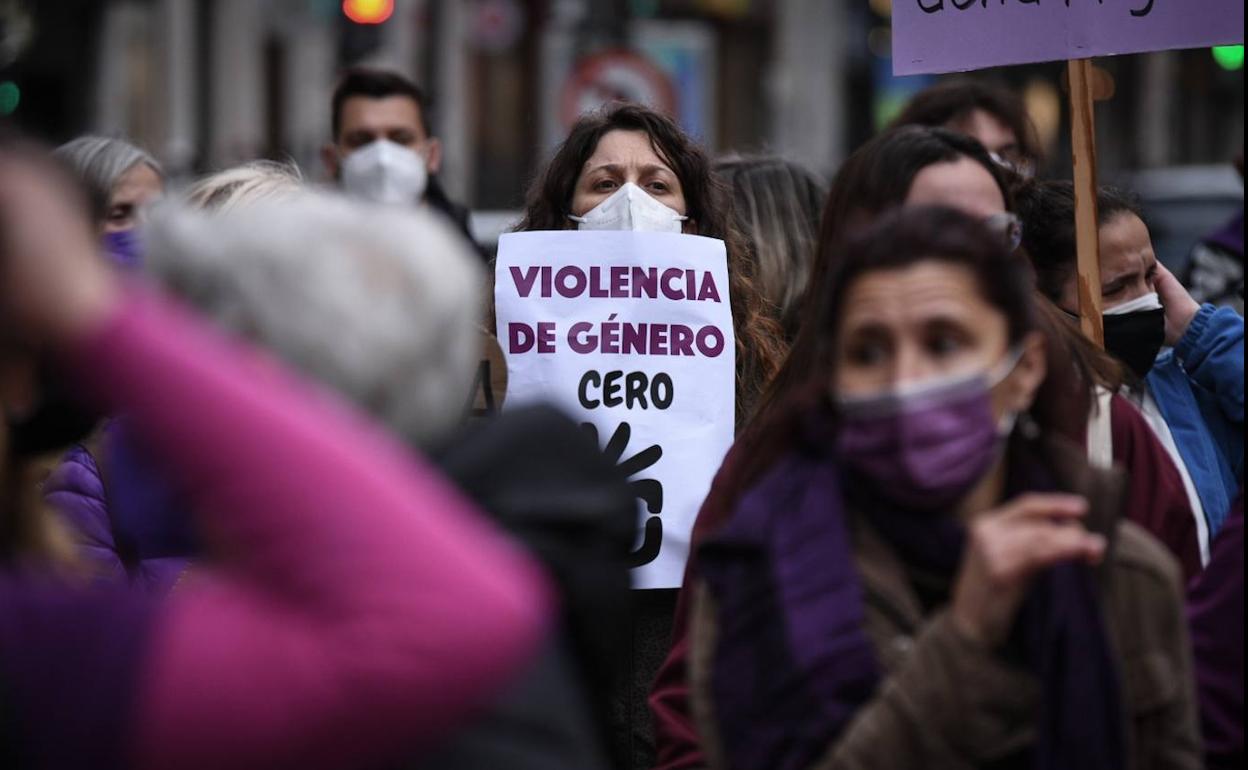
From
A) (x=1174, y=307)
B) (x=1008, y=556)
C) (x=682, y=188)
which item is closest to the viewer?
(x=1008, y=556)

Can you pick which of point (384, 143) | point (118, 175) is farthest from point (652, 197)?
point (384, 143)

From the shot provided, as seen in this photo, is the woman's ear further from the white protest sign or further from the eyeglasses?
the white protest sign

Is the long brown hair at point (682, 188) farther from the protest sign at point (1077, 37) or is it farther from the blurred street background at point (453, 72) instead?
the blurred street background at point (453, 72)

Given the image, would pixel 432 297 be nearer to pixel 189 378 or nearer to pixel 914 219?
pixel 189 378

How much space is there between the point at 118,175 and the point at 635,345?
205 centimetres

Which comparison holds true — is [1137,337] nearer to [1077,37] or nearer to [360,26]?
[1077,37]

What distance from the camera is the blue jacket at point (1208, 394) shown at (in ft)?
12.3

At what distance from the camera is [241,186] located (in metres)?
4.06

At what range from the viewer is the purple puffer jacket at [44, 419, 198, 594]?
300cm

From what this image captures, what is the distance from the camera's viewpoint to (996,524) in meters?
2.19

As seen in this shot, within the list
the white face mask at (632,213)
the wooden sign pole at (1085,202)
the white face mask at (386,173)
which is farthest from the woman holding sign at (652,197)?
the white face mask at (386,173)

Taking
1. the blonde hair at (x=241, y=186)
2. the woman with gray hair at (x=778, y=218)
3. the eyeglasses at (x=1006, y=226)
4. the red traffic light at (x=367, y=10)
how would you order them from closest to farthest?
the eyeglasses at (x=1006, y=226)
the blonde hair at (x=241, y=186)
the woman with gray hair at (x=778, y=218)
the red traffic light at (x=367, y=10)

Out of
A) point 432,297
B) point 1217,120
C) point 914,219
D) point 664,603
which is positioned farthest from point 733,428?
point 1217,120

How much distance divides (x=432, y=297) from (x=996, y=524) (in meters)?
0.78
